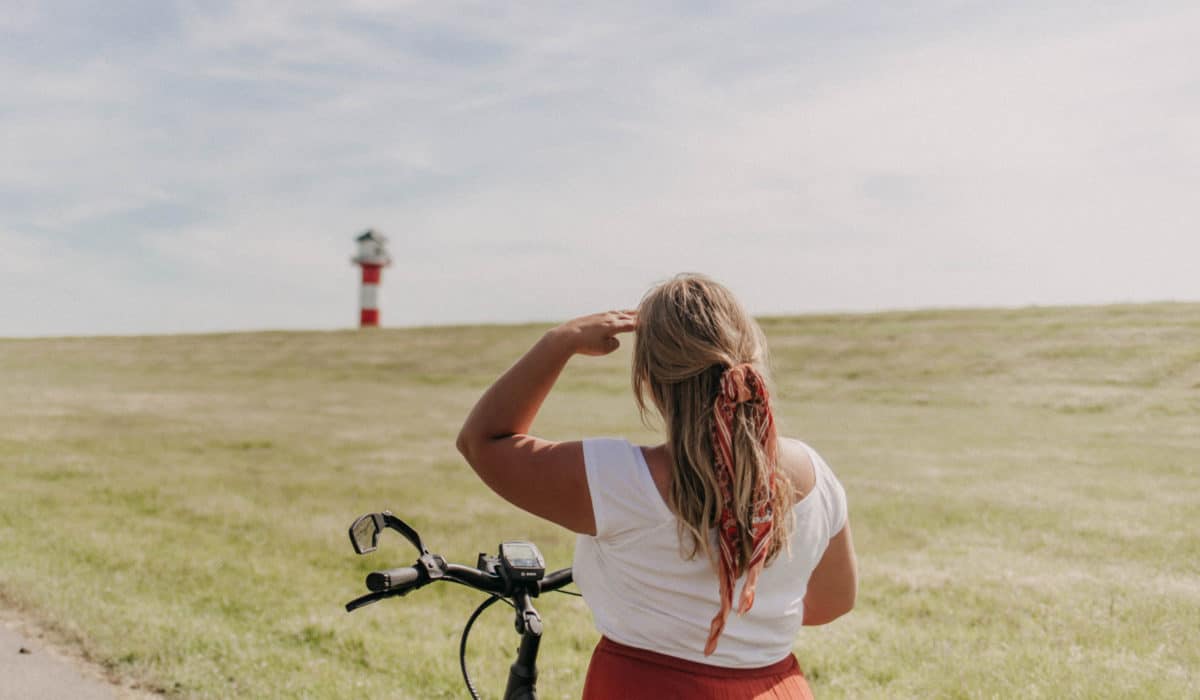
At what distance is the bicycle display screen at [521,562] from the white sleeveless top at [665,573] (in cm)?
38

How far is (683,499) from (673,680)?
0.46 metres

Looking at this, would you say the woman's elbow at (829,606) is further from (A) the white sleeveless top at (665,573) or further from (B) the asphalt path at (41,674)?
(B) the asphalt path at (41,674)

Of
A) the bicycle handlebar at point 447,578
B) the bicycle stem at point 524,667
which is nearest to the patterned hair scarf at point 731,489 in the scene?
the bicycle stem at point 524,667

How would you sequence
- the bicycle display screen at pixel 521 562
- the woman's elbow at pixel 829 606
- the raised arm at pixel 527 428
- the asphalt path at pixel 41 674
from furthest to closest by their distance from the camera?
1. the asphalt path at pixel 41 674
2. the bicycle display screen at pixel 521 562
3. the woman's elbow at pixel 829 606
4. the raised arm at pixel 527 428

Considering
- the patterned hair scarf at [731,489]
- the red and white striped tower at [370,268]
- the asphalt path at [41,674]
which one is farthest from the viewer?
the red and white striped tower at [370,268]

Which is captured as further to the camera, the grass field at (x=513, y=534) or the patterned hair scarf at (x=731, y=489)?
the grass field at (x=513, y=534)

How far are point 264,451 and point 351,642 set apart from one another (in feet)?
37.8

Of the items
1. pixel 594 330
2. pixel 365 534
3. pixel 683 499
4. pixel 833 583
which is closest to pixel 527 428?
pixel 594 330

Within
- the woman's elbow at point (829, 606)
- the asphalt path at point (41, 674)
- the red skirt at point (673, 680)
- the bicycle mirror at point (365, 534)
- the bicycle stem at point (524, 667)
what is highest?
the bicycle mirror at point (365, 534)

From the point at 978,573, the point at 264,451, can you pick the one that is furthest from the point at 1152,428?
the point at 264,451

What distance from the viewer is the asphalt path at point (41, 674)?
228 inches

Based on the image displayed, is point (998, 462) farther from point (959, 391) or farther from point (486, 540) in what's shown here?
point (959, 391)

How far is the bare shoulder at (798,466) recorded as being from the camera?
2414 millimetres

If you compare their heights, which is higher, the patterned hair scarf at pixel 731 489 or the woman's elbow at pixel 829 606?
the patterned hair scarf at pixel 731 489
